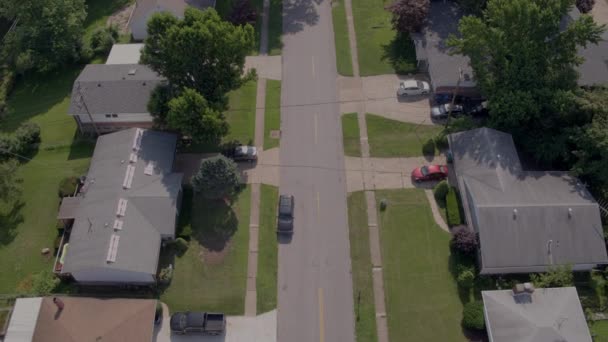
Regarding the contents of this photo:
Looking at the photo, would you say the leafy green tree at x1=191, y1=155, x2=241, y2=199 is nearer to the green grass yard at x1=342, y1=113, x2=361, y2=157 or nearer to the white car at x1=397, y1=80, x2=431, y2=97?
the green grass yard at x1=342, y1=113, x2=361, y2=157

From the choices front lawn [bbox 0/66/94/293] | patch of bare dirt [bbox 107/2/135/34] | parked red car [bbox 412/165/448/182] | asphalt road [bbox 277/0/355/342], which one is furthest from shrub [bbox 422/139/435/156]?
patch of bare dirt [bbox 107/2/135/34]

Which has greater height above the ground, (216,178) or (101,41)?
(101,41)

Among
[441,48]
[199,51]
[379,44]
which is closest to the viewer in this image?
[199,51]

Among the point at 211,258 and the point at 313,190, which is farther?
the point at 313,190

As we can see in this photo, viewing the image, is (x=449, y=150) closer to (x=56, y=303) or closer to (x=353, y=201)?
(x=353, y=201)

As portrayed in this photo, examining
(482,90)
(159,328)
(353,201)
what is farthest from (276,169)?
(482,90)

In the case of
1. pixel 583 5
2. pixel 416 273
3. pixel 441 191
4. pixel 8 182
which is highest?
pixel 583 5

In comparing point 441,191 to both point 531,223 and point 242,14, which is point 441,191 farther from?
point 242,14

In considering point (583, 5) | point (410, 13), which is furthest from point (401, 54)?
point (583, 5)
